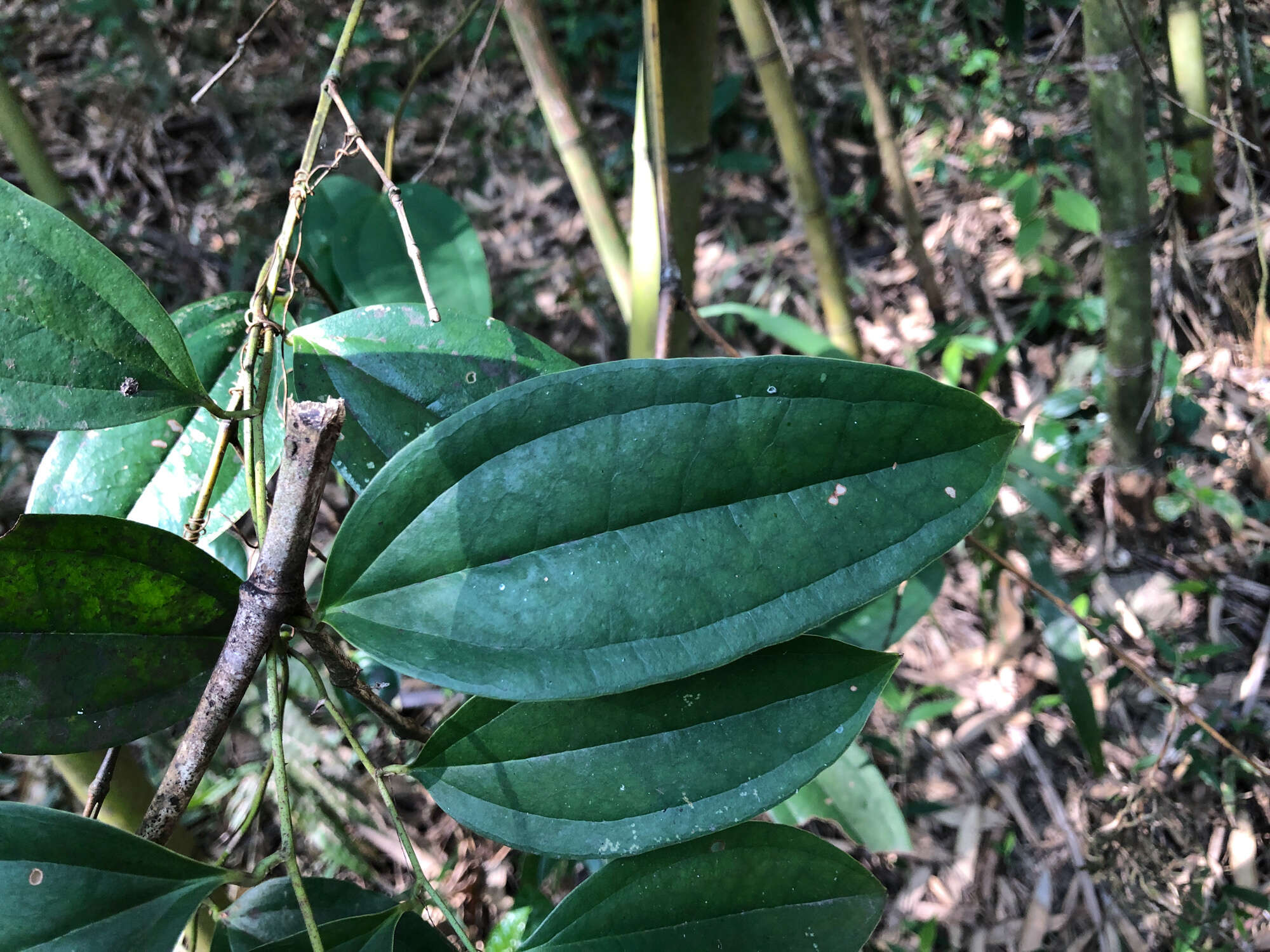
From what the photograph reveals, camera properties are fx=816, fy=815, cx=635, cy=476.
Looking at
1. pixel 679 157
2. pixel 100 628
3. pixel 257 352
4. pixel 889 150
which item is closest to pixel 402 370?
pixel 257 352

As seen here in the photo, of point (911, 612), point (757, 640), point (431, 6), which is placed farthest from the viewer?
point (431, 6)

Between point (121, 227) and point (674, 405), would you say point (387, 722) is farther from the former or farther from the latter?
point (121, 227)

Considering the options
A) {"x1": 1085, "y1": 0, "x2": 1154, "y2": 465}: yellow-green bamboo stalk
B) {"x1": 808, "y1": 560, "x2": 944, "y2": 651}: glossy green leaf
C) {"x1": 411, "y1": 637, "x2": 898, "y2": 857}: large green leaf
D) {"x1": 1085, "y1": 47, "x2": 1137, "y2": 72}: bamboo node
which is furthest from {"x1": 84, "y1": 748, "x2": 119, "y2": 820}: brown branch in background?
{"x1": 1085, "y1": 47, "x2": 1137, "y2": 72}: bamboo node

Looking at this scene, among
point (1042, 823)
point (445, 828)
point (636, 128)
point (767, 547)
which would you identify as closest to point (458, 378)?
point (767, 547)

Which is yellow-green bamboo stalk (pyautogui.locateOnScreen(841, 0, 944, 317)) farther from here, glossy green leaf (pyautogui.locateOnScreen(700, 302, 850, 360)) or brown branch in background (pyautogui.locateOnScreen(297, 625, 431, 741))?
brown branch in background (pyautogui.locateOnScreen(297, 625, 431, 741))

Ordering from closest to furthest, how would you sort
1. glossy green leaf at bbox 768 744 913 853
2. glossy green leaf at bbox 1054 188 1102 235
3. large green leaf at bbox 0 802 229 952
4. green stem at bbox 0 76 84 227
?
large green leaf at bbox 0 802 229 952, green stem at bbox 0 76 84 227, glossy green leaf at bbox 768 744 913 853, glossy green leaf at bbox 1054 188 1102 235

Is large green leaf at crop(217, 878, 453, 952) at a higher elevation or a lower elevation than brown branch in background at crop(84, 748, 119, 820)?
lower

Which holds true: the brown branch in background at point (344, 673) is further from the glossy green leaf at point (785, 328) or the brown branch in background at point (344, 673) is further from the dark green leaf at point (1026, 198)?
the dark green leaf at point (1026, 198)
